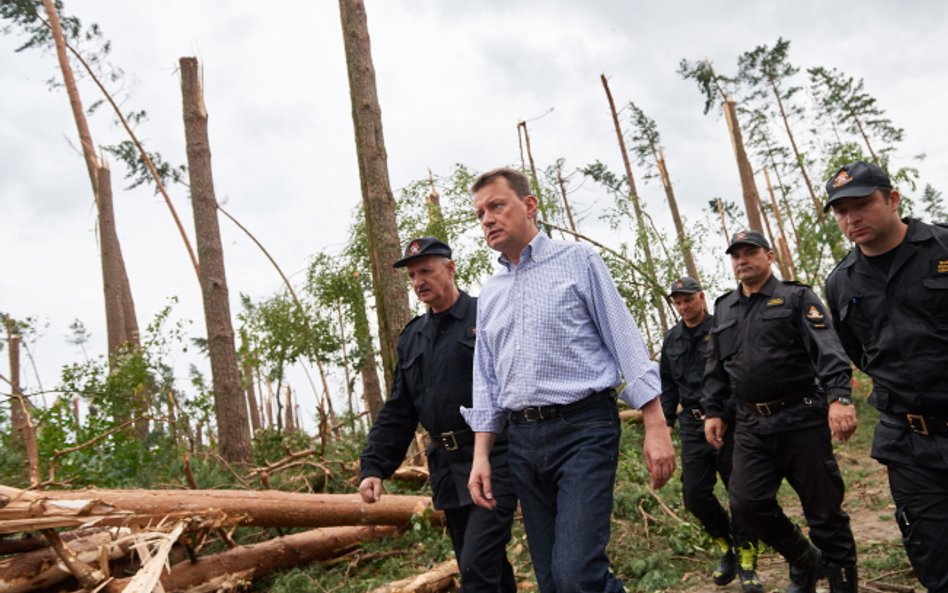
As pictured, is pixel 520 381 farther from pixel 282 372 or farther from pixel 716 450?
pixel 282 372

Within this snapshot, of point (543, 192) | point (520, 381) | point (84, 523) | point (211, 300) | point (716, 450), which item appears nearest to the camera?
point (520, 381)

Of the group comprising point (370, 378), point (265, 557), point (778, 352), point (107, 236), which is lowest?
point (265, 557)

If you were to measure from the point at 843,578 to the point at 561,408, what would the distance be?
2619 millimetres

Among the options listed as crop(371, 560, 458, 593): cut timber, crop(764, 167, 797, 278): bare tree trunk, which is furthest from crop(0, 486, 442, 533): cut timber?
crop(764, 167, 797, 278): bare tree trunk

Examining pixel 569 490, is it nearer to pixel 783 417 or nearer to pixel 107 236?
pixel 783 417

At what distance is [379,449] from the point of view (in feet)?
14.3

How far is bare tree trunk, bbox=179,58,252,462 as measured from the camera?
10.1 m

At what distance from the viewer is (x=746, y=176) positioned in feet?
64.3

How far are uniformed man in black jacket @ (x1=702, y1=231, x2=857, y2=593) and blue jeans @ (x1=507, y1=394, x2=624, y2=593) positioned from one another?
197 cm

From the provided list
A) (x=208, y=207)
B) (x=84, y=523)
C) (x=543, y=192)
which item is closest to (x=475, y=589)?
(x=84, y=523)

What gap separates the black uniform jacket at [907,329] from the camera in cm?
324

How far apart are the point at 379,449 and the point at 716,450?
10.0ft

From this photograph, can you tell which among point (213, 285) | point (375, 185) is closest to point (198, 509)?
point (375, 185)

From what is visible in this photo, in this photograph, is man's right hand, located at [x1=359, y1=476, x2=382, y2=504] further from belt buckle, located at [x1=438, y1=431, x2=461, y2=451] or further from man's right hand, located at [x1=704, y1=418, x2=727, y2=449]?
man's right hand, located at [x1=704, y1=418, x2=727, y2=449]
